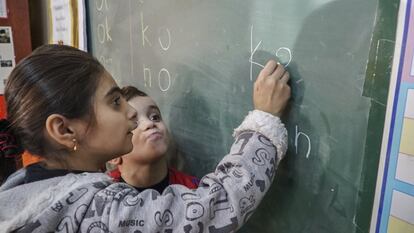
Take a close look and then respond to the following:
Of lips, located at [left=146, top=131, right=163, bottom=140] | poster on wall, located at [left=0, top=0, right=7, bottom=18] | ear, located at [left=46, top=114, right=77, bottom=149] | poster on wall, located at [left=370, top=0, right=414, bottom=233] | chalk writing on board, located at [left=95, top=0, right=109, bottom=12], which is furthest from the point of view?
poster on wall, located at [left=0, top=0, right=7, bottom=18]

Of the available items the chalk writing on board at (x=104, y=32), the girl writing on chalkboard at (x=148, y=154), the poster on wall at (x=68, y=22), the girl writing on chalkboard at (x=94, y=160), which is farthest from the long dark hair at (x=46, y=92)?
the poster on wall at (x=68, y=22)

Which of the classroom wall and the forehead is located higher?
the classroom wall

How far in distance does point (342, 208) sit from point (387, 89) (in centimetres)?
22

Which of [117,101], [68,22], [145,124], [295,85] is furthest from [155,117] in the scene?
[68,22]

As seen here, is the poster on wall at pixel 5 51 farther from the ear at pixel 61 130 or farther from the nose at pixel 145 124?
the ear at pixel 61 130

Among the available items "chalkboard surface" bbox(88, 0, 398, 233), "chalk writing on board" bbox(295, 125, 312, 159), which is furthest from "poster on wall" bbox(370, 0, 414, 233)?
"chalk writing on board" bbox(295, 125, 312, 159)

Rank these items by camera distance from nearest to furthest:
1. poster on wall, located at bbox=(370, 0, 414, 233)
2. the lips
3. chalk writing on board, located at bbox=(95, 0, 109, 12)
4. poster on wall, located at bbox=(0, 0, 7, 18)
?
poster on wall, located at bbox=(370, 0, 414, 233), the lips, chalk writing on board, located at bbox=(95, 0, 109, 12), poster on wall, located at bbox=(0, 0, 7, 18)

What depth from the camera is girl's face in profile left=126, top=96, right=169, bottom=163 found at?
38.6 inches

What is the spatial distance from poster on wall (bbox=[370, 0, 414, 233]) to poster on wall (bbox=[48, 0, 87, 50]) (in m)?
1.15

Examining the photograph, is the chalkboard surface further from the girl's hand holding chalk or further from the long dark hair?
the long dark hair

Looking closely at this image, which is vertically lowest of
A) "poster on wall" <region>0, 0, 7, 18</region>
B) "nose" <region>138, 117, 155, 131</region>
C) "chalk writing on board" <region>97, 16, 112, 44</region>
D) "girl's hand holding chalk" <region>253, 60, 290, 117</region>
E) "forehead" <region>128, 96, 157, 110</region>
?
"nose" <region>138, 117, 155, 131</region>

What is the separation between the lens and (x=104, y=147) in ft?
2.34

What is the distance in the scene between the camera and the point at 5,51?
5.95 ft

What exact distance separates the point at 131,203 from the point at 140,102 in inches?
17.0
